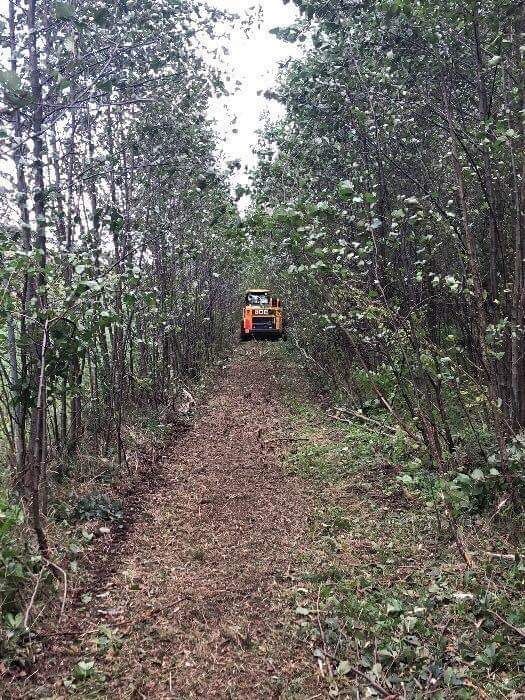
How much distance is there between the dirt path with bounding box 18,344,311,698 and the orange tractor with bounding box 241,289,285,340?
16237mm

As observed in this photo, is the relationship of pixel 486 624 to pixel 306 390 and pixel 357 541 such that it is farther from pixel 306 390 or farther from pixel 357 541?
pixel 306 390

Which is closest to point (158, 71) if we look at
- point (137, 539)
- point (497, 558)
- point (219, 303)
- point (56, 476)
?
point (56, 476)

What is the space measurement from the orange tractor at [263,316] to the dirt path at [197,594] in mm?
16237

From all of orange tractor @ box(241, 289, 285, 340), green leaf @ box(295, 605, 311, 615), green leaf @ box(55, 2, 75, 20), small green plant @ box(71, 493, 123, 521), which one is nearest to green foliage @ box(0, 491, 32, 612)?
small green plant @ box(71, 493, 123, 521)

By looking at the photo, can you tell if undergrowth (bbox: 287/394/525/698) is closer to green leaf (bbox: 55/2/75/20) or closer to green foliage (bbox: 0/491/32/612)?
green foliage (bbox: 0/491/32/612)

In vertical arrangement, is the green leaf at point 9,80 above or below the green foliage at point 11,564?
above

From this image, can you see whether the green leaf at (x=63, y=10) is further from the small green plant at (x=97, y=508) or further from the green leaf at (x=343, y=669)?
the green leaf at (x=343, y=669)

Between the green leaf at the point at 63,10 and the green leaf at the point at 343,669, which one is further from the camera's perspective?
the green leaf at the point at 63,10

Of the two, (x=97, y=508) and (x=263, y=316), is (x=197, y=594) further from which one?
(x=263, y=316)

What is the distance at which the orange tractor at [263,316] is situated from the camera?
23.9 metres

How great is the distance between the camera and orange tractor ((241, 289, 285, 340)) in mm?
23938

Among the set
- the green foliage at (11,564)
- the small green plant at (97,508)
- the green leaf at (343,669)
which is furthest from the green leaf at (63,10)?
the green leaf at (343,669)

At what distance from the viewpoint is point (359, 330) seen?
809 centimetres

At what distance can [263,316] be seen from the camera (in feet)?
78.4
